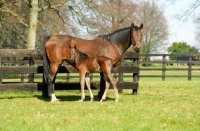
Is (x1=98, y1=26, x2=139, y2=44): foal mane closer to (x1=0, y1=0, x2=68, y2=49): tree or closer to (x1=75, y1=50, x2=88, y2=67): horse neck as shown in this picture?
(x1=75, y1=50, x2=88, y2=67): horse neck

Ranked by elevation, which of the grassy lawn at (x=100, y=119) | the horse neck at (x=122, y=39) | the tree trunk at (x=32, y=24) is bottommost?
the grassy lawn at (x=100, y=119)

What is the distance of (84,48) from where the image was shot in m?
9.84

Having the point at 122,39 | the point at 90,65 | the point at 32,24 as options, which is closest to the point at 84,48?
the point at 90,65

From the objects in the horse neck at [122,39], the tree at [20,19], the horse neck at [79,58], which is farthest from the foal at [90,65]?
the tree at [20,19]

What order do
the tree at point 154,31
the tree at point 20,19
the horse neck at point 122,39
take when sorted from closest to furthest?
the horse neck at point 122,39, the tree at point 20,19, the tree at point 154,31

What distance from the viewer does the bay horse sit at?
31.8 ft

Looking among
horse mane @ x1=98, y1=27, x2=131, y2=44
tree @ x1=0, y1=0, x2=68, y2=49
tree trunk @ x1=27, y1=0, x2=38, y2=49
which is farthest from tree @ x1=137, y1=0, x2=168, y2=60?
horse mane @ x1=98, y1=27, x2=131, y2=44

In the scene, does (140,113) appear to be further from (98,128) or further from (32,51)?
(32,51)

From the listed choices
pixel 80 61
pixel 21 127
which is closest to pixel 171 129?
pixel 21 127

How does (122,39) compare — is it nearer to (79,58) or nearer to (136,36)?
(136,36)

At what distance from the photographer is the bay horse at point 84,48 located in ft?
31.8

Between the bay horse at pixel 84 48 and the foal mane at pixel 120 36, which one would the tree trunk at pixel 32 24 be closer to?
the bay horse at pixel 84 48

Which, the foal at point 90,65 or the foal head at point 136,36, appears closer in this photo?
the foal at point 90,65

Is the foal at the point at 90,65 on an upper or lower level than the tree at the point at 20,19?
lower
